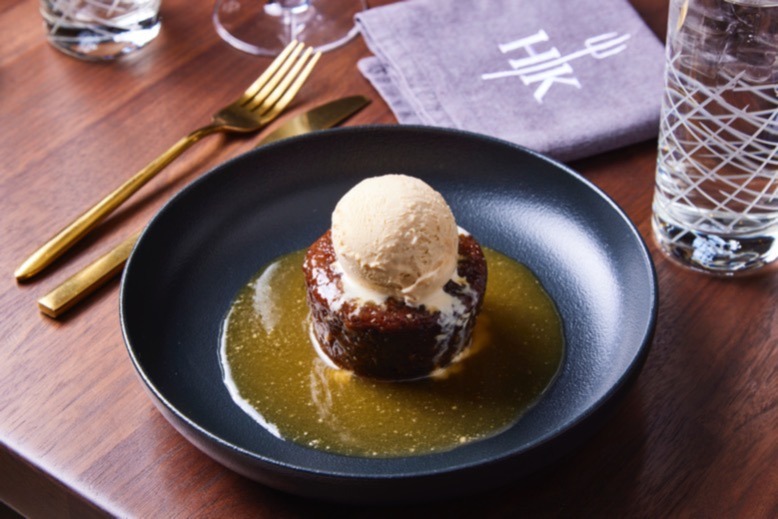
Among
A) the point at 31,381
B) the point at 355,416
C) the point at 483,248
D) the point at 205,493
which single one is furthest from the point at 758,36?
the point at 31,381

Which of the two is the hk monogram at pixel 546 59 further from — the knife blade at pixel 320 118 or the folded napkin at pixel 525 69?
the knife blade at pixel 320 118

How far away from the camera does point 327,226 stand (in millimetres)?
1074

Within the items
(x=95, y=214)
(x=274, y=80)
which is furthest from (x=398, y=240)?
(x=274, y=80)

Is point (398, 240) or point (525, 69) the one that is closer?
point (398, 240)

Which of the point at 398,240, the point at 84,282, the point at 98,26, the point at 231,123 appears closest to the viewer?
Result: the point at 398,240

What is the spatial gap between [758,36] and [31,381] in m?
0.76

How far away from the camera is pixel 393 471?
0.78m

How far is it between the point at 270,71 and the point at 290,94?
0.17 feet

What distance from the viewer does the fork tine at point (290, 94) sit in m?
1.27

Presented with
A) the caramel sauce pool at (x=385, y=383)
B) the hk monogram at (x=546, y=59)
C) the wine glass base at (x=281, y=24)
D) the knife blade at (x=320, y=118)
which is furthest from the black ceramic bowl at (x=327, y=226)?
the wine glass base at (x=281, y=24)

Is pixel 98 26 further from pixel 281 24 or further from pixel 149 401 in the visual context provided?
pixel 149 401

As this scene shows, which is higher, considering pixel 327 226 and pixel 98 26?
pixel 98 26

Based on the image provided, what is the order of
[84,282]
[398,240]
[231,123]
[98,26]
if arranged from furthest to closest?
[98,26] → [231,123] → [84,282] → [398,240]

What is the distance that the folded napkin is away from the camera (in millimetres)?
1201
